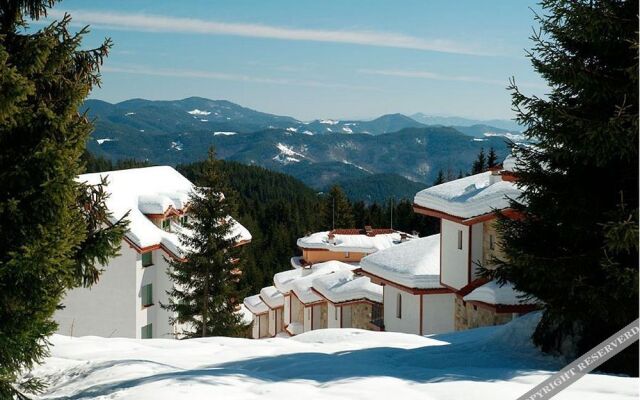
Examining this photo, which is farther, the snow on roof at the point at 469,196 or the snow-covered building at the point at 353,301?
the snow-covered building at the point at 353,301

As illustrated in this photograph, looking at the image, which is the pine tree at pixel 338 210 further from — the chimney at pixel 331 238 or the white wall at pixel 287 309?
the white wall at pixel 287 309

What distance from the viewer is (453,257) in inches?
932

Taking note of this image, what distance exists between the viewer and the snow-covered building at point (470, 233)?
816 inches

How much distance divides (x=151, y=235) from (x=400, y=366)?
2620 centimetres

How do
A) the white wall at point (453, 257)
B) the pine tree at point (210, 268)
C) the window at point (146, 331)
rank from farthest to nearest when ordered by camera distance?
the window at point (146, 331), the pine tree at point (210, 268), the white wall at point (453, 257)

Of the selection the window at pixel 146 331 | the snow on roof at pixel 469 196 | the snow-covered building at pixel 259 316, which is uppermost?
the snow on roof at pixel 469 196

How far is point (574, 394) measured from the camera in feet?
26.1

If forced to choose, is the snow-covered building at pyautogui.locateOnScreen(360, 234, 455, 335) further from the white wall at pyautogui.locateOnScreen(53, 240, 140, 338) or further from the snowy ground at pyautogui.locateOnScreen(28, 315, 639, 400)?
the white wall at pyautogui.locateOnScreen(53, 240, 140, 338)

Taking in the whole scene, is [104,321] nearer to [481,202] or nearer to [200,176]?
[200,176]

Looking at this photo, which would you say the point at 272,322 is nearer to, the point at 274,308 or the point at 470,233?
the point at 274,308

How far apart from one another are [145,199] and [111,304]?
21.2 ft

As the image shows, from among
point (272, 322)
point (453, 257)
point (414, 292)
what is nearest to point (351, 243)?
point (272, 322)

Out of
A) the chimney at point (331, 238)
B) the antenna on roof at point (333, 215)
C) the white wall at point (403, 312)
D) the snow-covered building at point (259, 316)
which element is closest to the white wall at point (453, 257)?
the white wall at point (403, 312)

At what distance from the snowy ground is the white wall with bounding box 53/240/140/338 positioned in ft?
64.2
